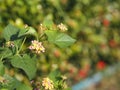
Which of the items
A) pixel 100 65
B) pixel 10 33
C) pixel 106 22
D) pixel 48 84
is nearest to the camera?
pixel 48 84

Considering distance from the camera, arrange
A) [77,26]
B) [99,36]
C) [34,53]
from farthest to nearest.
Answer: [99,36] < [77,26] < [34,53]

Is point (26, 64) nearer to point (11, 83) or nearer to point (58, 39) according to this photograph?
point (11, 83)

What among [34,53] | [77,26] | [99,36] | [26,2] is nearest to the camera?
[34,53]

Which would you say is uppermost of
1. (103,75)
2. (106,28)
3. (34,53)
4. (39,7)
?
(106,28)

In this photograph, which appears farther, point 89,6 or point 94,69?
point 94,69

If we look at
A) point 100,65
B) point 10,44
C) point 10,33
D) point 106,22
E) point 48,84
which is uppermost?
point 106,22

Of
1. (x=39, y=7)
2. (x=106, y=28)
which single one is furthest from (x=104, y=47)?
(x=39, y=7)

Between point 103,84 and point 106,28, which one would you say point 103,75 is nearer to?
point 103,84

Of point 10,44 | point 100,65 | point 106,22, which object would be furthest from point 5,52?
point 100,65
